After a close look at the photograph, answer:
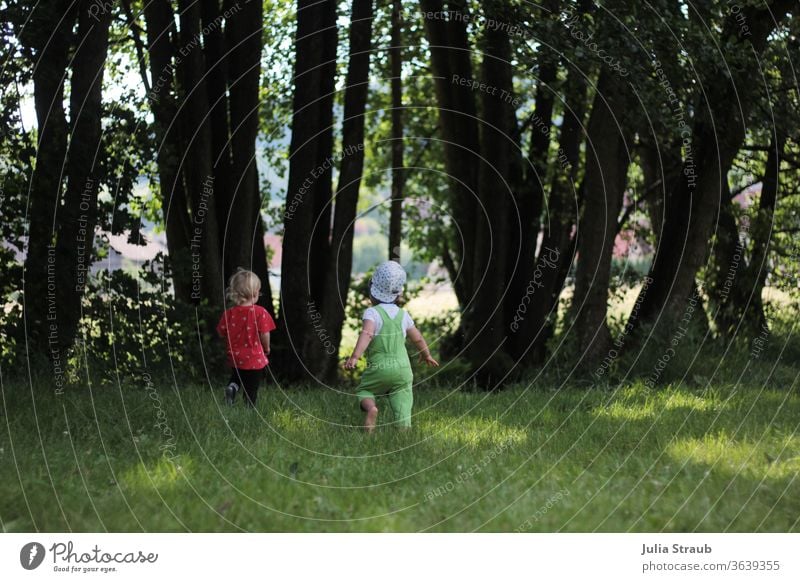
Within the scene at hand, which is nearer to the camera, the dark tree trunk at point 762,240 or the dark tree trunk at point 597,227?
the dark tree trunk at point 597,227

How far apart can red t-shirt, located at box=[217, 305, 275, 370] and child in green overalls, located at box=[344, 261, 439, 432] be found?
4.03 ft

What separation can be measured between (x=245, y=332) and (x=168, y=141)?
3260mm

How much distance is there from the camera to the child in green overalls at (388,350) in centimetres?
819

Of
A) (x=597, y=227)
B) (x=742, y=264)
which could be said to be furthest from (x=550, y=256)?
(x=742, y=264)

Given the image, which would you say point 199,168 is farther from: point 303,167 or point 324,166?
point 324,166

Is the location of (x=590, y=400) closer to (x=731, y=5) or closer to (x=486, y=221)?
(x=486, y=221)

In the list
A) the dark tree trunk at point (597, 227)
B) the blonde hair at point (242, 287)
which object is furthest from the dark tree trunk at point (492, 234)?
the blonde hair at point (242, 287)

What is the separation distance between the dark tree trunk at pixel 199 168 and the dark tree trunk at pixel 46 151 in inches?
55.0

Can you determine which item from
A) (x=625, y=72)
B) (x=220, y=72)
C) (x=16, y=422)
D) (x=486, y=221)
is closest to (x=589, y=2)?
(x=625, y=72)

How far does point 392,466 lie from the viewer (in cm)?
686

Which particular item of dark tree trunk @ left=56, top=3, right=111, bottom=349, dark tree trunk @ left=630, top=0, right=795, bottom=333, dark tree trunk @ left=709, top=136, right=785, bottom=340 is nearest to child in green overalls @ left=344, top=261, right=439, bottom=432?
dark tree trunk @ left=56, top=3, right=111, bottom=349

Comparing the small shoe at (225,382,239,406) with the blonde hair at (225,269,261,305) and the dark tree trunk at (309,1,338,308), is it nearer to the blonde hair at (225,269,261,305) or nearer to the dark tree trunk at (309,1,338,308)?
the blonde hair at (225,269,261,305)

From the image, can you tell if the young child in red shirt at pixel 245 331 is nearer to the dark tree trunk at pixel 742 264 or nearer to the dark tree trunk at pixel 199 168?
the dark tree trunk at pixel 199 168

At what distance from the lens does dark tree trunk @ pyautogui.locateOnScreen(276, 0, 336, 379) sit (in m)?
11.9
